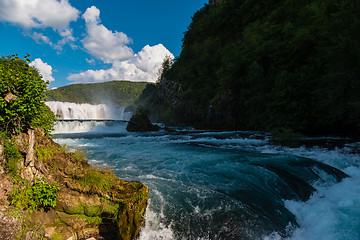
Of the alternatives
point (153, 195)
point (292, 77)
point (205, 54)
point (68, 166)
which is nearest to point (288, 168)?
point (153, 195)

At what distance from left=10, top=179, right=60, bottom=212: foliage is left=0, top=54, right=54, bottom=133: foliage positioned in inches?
48.1

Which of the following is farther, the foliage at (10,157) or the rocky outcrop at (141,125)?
the rocky outcrop at (141,125)

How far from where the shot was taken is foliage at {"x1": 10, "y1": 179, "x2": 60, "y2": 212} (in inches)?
136

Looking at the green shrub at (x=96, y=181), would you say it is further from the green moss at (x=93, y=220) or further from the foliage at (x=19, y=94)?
the foliage at (x=19, y=94)

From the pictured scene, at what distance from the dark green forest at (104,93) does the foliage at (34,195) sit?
5552 inches

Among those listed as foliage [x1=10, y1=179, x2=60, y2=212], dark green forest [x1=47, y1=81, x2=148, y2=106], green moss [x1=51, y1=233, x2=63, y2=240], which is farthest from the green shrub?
dark green forest [x1=47, y1=81, x2=148, y2=106]

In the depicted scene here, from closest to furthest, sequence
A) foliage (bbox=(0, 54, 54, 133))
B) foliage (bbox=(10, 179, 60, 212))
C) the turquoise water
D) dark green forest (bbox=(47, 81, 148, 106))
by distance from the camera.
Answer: foliage (bbox=(10, 179, 60, 212))
foliage (bbox=(0, 54, 54, 133))
the turquoise water
dark green forest (bbox=(47, 81, 148, 106))

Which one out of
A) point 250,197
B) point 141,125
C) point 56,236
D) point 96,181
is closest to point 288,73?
point 250,197

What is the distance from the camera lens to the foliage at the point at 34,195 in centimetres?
346

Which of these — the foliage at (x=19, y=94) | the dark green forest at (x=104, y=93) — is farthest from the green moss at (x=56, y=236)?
the dark green forest at (x=104, y=93)

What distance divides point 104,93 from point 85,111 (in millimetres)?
106538

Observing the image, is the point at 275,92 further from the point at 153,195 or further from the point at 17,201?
the point at 17,201

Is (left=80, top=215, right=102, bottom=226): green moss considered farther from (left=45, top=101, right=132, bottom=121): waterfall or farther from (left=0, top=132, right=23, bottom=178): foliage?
(left=45, top=101, right=132, bottom=121): waterfall

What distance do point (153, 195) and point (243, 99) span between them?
22251 millimetres
